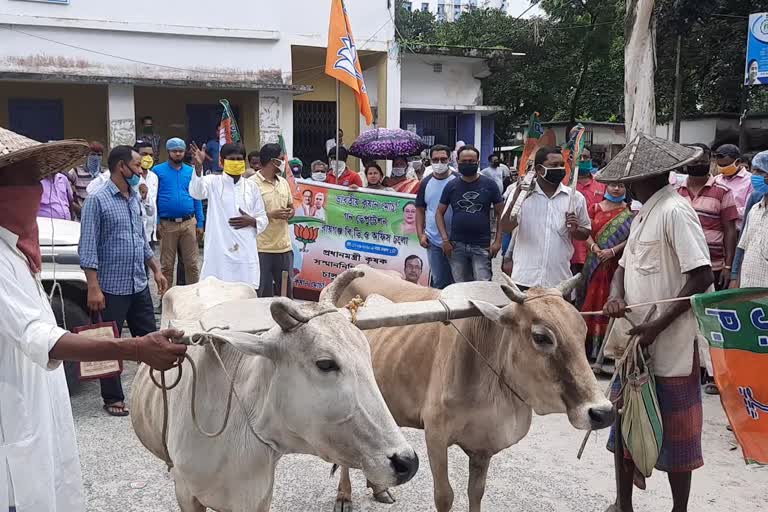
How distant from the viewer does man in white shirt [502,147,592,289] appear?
18.6ft

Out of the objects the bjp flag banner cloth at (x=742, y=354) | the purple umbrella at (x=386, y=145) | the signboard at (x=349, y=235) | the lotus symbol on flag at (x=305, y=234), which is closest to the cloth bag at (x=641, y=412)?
the bjp flag banner cloth at (x=742, y=354)

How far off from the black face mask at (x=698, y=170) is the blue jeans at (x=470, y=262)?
193 centimetres

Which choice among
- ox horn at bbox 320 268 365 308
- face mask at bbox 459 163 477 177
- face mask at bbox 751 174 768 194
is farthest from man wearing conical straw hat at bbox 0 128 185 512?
face mask at bbox 751 174 768 194

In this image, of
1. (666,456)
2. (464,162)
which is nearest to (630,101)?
(464,162)

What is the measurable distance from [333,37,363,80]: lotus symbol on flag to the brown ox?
5394mm

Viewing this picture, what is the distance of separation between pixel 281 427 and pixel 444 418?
4.30 ft

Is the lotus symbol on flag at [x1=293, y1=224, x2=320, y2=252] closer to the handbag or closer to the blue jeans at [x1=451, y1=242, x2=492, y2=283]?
the blue jeans at [x1=451, y1=242, x2=492, y2=283]

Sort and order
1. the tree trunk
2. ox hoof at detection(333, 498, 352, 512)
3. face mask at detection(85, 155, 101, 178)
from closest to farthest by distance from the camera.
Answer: ox hoof at detection(333, 498, 352, 512) < face mask at detection(85, 155, 101, 178) < the tree trunk

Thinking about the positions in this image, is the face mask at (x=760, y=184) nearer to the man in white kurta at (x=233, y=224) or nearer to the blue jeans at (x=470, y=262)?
the blue jeans at (x=470, y=262)

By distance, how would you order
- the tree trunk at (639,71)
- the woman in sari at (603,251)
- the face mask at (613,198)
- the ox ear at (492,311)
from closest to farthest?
the ox ear at (492,311)
the woman in sari at (603,251)
the face mask at (613,198)
the tree trunk at (639,71)

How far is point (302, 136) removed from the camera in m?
17.5

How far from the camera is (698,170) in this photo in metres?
6.23

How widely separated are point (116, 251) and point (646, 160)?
3848 millimetres

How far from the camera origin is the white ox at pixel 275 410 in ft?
7.53
